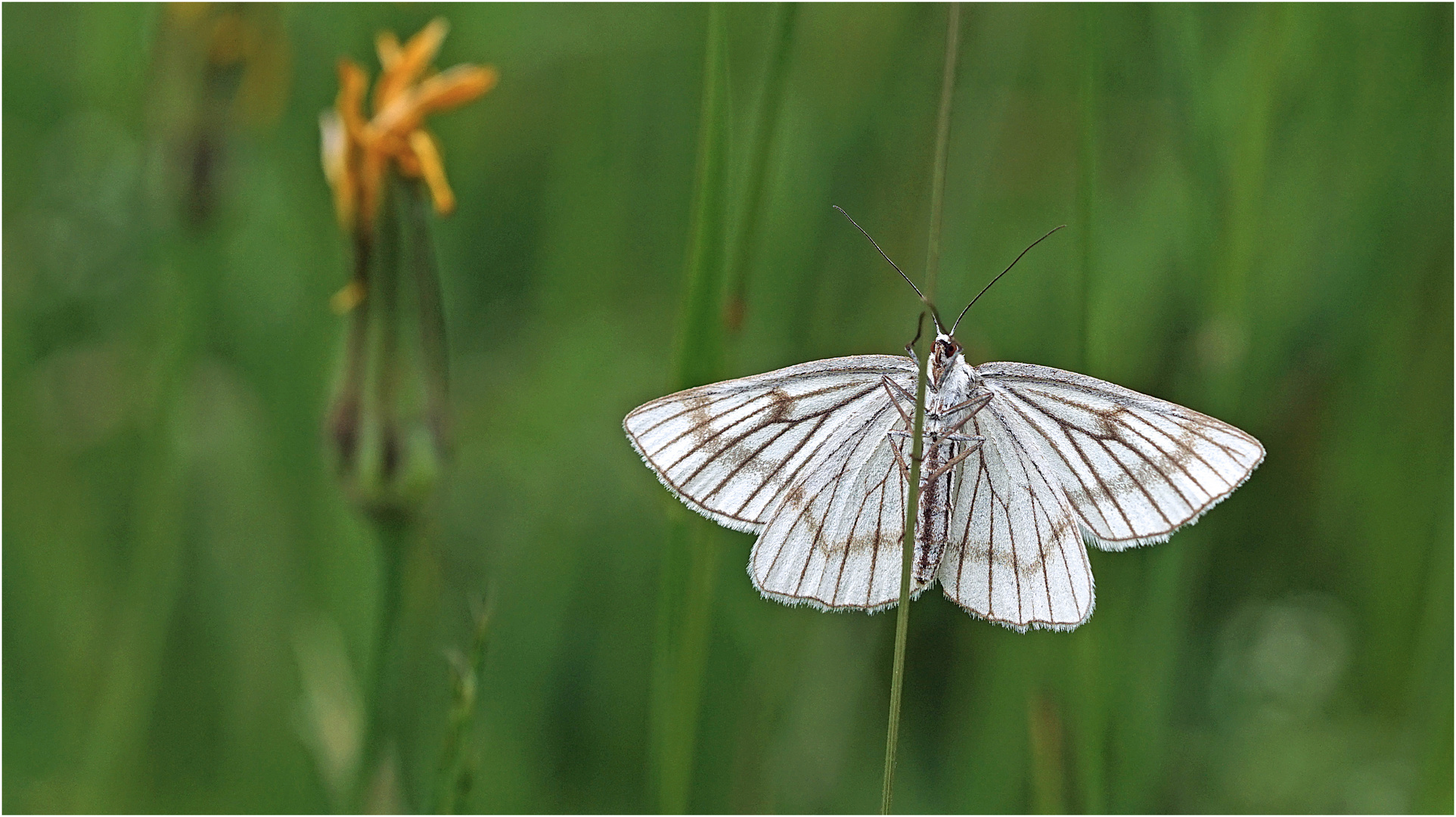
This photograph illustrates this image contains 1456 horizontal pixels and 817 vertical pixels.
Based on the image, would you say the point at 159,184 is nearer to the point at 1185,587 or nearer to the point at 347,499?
the point at 347,499

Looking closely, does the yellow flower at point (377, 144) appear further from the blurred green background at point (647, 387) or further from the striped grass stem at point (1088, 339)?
the striped grass stem at point (1088, 339)

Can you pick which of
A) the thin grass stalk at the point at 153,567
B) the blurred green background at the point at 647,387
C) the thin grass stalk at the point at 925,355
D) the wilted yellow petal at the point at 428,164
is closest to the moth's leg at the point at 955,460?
the thin grass stalk at the point at 925,355

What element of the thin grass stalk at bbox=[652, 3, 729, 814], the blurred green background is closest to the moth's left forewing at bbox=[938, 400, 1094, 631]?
the thin grass stalk at bbox=[652, 3, 729, 814]

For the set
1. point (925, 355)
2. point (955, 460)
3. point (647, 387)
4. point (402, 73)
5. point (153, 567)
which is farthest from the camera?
point (647, 387)

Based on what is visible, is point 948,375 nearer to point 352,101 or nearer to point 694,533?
point 694,533

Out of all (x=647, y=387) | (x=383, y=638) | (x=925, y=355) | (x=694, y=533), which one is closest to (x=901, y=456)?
(x=694, y=533)

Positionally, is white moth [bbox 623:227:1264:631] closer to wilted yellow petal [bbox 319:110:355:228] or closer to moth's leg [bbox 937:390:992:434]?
moth's leg [bbox 937:390:992:434]

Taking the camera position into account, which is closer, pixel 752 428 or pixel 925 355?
pixel 925 355
